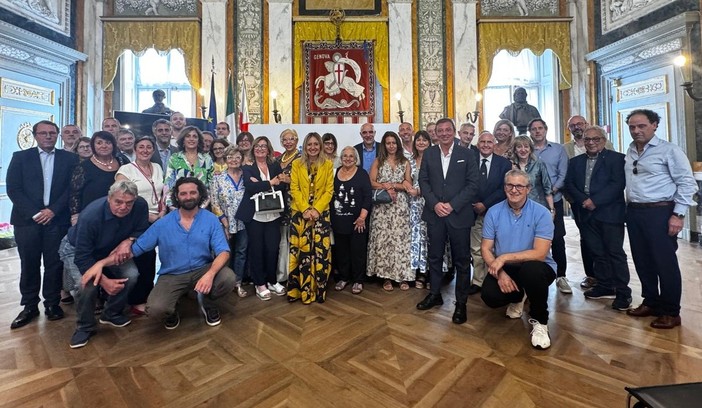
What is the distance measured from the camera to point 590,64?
666cm

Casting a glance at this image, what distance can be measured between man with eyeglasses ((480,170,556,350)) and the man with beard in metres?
1.83

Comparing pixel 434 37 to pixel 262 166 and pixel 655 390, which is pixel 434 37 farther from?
pixel 655 390

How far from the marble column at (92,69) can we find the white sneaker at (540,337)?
7.87 metres

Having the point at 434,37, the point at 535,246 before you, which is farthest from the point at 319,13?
the point at 535,246

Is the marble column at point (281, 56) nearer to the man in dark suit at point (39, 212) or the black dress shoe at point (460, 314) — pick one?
the man in dark suit at point (39, 212)

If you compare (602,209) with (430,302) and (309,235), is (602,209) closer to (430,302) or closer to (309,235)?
(430,302)

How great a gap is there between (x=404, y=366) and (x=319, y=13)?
22.3 ft

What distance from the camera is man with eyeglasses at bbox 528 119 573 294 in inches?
121

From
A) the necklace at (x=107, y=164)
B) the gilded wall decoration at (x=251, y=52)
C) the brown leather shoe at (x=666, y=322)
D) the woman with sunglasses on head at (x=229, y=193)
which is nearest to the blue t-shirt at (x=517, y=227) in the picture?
the brown leather shoe at (x=666, y=322)

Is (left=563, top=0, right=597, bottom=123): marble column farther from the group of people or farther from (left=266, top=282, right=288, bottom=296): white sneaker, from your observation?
(left=266, top=282, right=288, bottom=296): white sneaker

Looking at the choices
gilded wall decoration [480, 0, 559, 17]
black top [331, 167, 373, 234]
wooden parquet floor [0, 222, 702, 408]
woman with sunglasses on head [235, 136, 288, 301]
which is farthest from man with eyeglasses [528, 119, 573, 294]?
gilded wall decoration [480, 0, 559, 17]

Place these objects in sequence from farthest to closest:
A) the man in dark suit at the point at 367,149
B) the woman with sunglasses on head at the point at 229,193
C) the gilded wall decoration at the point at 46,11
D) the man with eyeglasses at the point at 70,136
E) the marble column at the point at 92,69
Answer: the marble column at the point at 92,69 < the gilded wall decoration at the point at 46,11 < the man in dark suit at the point at 367,149 < the man with eyeglasses at the point at 70,136 < the woman with sunglasses on head at the point at 229,193

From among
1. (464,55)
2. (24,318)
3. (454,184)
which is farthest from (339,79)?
(24,318)

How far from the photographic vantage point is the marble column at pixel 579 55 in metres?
6.72
